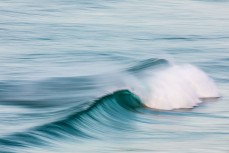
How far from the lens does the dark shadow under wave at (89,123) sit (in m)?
10.2

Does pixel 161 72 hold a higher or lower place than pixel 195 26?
lower

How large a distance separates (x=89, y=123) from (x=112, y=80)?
2.68 meters

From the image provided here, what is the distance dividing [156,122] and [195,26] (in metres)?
10.5

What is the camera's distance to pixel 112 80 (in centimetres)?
1420

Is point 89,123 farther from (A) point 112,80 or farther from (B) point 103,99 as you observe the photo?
(A) point 112,80

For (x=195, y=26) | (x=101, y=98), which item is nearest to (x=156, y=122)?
(x=101, y=98)

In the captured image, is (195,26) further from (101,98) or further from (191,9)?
(101,98)

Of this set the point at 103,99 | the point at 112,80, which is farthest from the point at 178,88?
the point at 103,99

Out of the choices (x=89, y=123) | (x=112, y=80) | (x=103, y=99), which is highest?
(x=112, y=80)

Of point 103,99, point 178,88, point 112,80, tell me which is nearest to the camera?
point 103,99

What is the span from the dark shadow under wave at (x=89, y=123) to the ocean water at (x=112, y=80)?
1 centimetres

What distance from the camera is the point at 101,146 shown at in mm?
10289

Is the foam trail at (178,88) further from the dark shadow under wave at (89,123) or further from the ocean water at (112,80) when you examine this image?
the dark shadow under wave at (89,123)

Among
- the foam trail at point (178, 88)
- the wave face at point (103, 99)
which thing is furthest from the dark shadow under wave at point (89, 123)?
the foam trail at point (178, 88)
